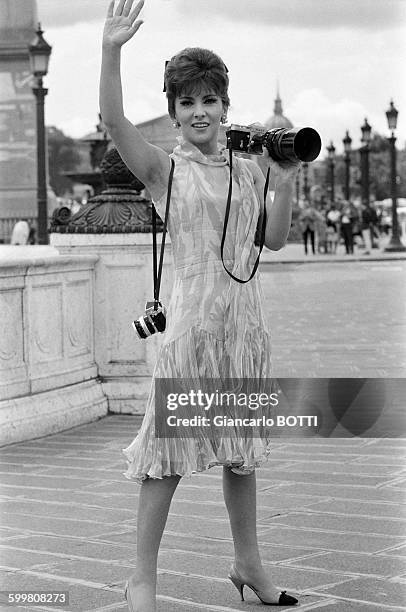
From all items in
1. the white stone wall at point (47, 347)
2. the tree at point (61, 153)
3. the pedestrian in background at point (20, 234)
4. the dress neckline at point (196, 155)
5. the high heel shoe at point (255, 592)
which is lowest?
the high heel shoe at point (255, 592)

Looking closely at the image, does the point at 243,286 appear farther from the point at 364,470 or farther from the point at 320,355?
the point at 320,355

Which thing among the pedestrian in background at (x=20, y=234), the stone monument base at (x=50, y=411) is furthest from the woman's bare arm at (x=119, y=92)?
the pedestrian in background at (x=20, y=234)

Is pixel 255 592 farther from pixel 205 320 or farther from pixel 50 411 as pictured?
pixel 50 411

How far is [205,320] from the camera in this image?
383cm

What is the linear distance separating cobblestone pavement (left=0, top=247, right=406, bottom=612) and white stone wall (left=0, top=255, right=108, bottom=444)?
0.43 ft

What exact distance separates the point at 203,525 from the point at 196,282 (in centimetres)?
168

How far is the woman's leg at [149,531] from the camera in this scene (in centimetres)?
381

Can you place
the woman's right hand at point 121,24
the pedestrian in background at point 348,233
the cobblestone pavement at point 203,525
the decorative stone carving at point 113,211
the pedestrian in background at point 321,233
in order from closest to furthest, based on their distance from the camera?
1. the woman's right hand at point 121,24
2. the cobblestone pavement at point 203,525
3. the decorative stone carving at point 113,211
4. the pedestrian in background at point 348,233
5. the pedestrian in background at point 321,233

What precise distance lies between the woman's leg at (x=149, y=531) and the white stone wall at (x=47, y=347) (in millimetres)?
3509

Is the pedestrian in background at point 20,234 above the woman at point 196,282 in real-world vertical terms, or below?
above

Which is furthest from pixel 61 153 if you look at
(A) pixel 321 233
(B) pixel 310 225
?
(B) pixel 310 225

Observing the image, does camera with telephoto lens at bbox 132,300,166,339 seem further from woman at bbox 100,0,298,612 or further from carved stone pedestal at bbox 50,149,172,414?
carved stone pedestal at bbox 50,149,172,414

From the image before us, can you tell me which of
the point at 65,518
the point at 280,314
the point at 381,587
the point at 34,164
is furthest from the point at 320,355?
the point at 34,164

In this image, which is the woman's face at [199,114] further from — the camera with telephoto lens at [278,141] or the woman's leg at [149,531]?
the woman's leg at [149,531]
